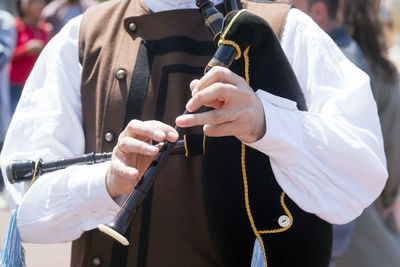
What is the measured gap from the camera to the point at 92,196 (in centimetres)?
166

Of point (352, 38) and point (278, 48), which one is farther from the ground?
point (278, 48)

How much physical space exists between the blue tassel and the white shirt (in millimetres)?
18

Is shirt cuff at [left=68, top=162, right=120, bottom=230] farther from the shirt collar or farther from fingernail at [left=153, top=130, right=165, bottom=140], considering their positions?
the shirt collar

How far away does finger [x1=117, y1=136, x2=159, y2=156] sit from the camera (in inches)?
54.9

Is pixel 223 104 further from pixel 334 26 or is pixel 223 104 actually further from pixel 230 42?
pixel 334 26

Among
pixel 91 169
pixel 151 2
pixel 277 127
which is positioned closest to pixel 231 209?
pixel 277 127

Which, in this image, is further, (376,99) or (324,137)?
(376,99)

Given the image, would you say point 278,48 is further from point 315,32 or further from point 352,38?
point 352,38

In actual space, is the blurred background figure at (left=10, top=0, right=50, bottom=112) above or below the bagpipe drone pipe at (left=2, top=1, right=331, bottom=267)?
below

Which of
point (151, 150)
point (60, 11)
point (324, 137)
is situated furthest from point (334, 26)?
point (60, 11)

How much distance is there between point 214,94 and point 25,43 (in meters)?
4.80

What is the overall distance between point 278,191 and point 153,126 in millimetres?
341

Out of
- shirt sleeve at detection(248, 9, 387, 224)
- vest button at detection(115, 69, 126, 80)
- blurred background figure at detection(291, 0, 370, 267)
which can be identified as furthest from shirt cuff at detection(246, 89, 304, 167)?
blurred background figure at detection(291, 0, 370, 267)

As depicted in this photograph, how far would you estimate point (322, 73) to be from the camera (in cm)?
163
